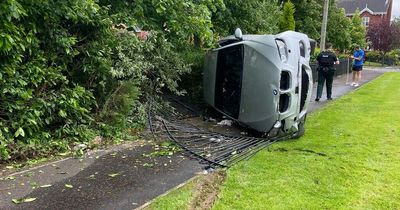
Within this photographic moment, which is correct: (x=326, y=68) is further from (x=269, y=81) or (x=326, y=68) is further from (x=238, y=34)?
(x=269, y=81)

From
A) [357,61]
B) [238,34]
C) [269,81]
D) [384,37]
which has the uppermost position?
[384,37]

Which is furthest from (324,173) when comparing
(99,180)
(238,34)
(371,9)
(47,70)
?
(371,9)

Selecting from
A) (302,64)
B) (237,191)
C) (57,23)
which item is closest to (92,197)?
(237,191)

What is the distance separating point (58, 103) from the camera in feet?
18.8

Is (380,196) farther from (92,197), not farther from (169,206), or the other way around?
(92,197)

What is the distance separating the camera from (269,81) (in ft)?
22.1

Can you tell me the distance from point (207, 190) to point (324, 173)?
5.56ft

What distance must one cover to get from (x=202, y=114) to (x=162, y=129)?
1931 mm

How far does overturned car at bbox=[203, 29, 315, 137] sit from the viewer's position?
22.1ft

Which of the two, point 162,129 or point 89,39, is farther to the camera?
point 162,129

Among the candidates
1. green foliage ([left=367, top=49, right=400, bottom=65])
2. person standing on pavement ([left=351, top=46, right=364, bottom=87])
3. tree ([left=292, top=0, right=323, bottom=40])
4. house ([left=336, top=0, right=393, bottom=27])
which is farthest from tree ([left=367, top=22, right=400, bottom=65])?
person standing on pavement ([left=351, top=46, right=364, bottom=87])

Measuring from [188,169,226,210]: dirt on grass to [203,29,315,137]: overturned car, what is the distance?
2.04 metres

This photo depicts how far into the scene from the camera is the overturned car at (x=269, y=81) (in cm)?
673

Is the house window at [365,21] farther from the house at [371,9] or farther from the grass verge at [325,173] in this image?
the grass verge at [325,173]
